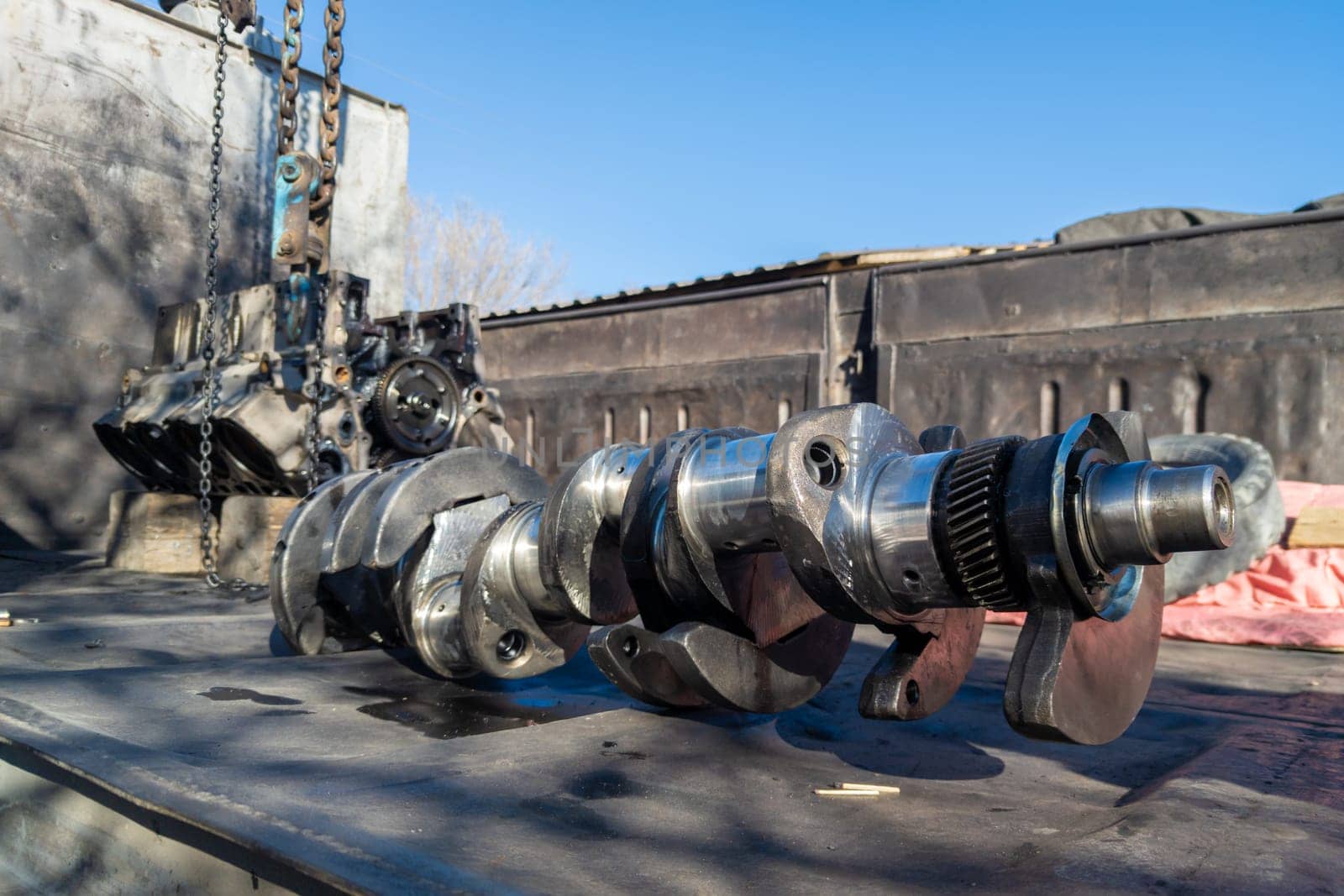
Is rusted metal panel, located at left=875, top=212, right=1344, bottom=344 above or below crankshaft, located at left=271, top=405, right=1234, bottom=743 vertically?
above

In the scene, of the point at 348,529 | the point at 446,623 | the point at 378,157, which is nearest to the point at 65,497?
the point at 378,157

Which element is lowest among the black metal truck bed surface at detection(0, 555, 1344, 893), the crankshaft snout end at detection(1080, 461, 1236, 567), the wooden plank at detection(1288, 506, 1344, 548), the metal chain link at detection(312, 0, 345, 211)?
the black metal truck bed surface at detection(0, 555, 1344, 893)

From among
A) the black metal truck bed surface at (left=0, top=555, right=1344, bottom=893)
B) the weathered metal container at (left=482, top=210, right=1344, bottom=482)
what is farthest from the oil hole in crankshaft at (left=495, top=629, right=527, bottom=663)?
the weathered metal container at (left=482, top=210, right=1344, bottom=482)

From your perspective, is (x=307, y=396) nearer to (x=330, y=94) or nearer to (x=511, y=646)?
(x=330, y=94)

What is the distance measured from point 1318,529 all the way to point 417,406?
4.30m

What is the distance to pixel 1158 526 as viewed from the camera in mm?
1292

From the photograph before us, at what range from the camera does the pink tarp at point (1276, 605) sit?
12.4 feet

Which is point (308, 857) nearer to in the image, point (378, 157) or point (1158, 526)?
point (1158, 526)

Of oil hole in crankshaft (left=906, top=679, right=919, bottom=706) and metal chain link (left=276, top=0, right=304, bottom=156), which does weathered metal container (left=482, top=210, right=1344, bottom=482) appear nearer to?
metal chain link (left=276, top=0, right=304, bottom=156)

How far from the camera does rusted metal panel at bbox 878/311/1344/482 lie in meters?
5.18

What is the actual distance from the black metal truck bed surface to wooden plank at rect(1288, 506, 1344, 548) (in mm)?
1995

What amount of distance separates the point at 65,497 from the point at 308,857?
7082mm

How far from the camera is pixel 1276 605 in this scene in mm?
4227

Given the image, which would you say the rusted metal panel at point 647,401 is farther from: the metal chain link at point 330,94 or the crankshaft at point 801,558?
the crankshaft at point 801,558
